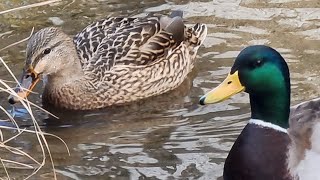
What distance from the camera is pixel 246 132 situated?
6.41 meters

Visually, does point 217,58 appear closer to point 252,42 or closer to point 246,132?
point 252,42

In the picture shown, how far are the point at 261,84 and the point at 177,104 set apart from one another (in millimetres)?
2004

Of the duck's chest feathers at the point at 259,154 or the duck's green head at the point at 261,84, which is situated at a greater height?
the duck's green head at the point at 261,84

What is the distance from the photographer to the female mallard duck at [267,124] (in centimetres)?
623

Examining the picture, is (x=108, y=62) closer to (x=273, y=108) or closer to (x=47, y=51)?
(x=47, y=51)

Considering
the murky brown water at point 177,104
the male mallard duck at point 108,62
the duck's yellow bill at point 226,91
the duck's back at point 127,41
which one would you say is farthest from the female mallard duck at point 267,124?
the duck's back at point 127,41

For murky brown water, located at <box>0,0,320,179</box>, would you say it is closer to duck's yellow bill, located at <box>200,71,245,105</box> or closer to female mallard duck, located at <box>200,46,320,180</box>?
female mallard duck, located at <box>200,46,320,180</box>

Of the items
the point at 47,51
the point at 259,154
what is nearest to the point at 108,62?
the point at 47,51

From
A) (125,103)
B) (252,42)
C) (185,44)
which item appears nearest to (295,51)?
(252,42)

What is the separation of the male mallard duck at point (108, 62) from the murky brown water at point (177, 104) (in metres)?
0.14

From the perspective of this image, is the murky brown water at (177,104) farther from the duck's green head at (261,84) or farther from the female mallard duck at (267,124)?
the duck's green head at (261,84)

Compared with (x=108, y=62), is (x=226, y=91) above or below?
above

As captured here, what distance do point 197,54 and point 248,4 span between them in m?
1.09

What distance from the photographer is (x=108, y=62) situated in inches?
333
